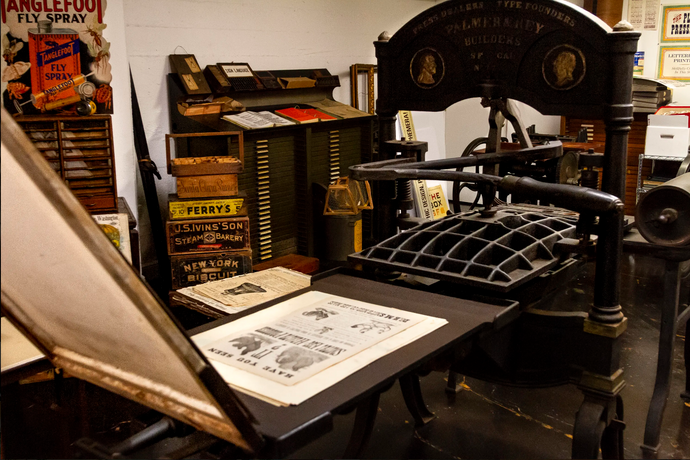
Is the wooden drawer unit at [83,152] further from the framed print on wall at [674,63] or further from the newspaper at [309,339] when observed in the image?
the framed print on wall at [674,63]

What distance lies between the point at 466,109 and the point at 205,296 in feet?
17.1

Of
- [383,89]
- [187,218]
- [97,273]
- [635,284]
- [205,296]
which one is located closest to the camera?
[97,273]

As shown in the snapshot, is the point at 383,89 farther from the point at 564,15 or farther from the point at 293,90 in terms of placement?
the point at 293,90

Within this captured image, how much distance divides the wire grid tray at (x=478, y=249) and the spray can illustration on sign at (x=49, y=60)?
2.14 metres

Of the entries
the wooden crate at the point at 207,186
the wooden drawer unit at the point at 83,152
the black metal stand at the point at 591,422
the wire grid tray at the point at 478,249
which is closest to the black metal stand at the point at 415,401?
the wire grid tray at the point at 478,249

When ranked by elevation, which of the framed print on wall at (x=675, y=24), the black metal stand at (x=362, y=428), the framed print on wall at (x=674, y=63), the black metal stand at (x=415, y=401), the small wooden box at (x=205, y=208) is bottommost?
the black metal stand at (x=415, y=401)

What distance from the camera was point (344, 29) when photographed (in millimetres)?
5887

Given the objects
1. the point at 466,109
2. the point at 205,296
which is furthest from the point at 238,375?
the point at 466,109

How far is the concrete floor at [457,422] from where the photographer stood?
97.6 inches

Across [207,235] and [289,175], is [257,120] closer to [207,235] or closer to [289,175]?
[289,175]

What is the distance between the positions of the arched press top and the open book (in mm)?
2511

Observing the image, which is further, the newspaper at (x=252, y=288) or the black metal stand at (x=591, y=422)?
the newspaper at (x=252, y=288)

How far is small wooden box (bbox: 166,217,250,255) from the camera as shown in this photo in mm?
3840

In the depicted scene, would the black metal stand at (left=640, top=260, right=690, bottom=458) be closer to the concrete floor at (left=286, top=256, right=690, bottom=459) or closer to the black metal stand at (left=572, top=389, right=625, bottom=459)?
the concrete floor at (left=286, top=256, right=690, bottom=459)
